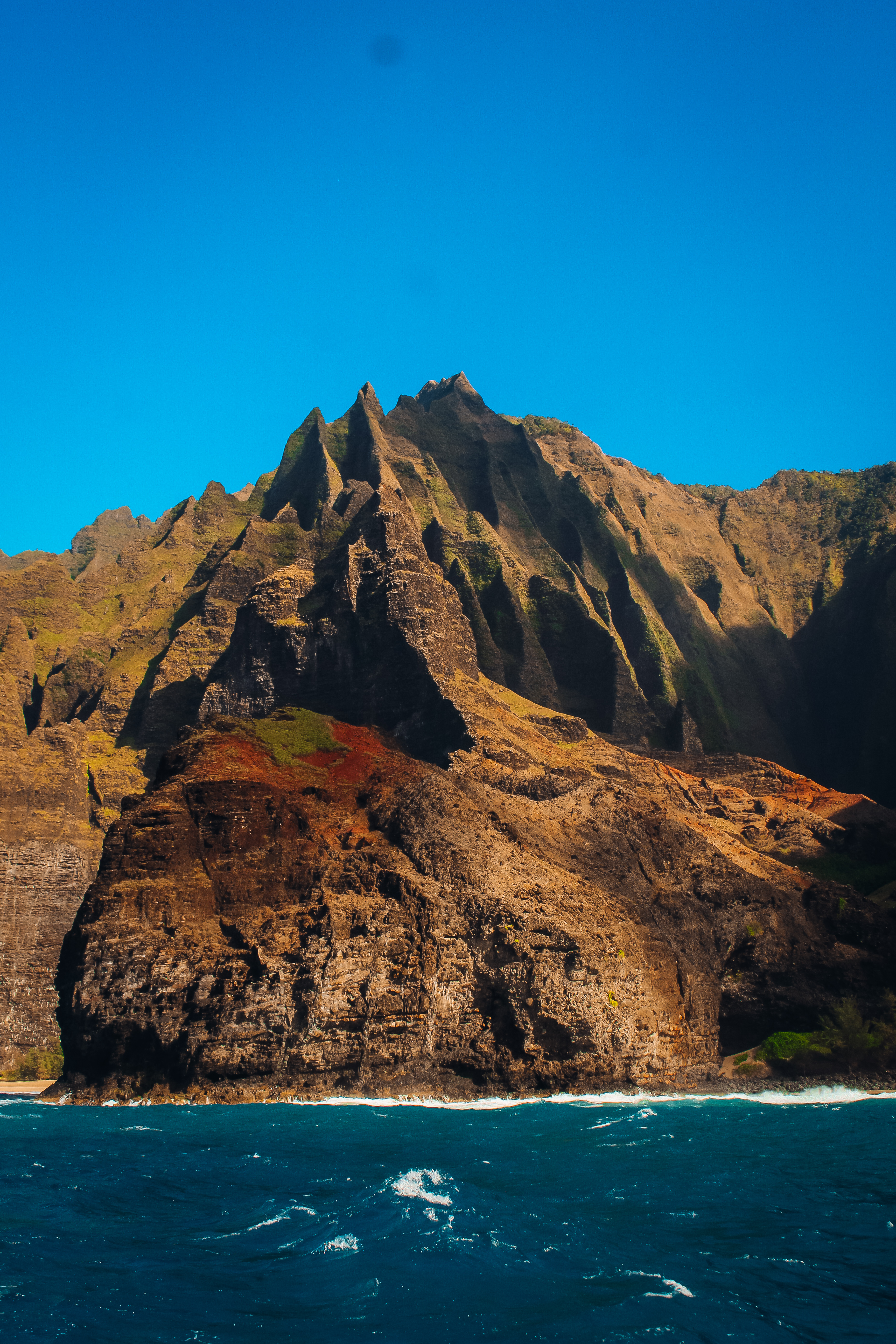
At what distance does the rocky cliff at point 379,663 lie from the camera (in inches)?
4528

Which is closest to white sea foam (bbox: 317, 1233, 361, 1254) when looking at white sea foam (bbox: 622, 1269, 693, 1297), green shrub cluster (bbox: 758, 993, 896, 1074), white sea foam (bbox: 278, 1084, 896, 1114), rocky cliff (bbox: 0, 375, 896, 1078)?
white sea foam (bbox: 622, 1269, 693, 1297)

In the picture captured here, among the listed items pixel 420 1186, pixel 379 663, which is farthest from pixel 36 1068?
pixel 420 1186

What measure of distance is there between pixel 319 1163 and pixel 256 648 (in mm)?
94435

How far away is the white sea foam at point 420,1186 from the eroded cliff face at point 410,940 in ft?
76.0

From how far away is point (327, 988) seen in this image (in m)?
60.9

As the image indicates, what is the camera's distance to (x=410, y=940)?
64.4 metres

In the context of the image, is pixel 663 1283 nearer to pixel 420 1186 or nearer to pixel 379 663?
pixel 420 1186

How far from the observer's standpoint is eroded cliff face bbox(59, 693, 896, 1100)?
61.0 m

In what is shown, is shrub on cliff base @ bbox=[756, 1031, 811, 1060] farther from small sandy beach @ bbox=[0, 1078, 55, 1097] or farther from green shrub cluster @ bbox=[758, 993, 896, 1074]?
small sandy beach @ bbox=[0, 1078, 55, 1097]

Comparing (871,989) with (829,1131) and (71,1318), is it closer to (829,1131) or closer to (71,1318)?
(829,1131)

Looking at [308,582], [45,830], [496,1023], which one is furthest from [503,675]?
[496,1023]

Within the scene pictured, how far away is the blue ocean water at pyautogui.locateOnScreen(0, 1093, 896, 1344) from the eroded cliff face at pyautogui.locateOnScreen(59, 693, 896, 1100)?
9953 millimetres

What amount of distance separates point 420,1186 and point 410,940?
28892mm

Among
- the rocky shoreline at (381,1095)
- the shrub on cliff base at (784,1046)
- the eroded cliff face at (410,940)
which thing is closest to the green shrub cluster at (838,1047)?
the shrub on cliff base at (784,1046)
